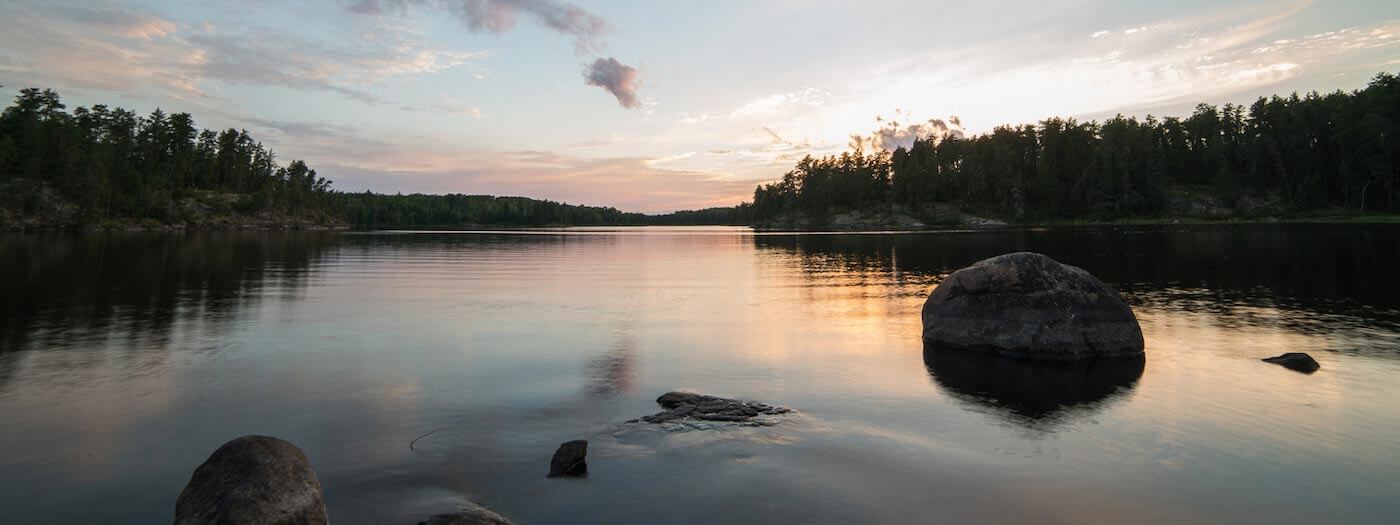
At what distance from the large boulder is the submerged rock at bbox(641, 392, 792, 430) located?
30.1ft

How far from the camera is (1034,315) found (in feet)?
64.2

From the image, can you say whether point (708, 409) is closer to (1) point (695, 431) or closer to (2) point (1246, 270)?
(1) point (695, 431)

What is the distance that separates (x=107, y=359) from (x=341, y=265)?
4139cm

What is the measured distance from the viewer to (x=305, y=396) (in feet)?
48.9

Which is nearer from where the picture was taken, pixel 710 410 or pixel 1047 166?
pixel 710 410

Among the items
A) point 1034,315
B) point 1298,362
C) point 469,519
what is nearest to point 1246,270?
point 1298,362

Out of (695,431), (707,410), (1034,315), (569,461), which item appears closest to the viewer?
(569,461)

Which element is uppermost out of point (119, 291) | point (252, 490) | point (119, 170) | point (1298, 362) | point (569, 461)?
point (119, 170)

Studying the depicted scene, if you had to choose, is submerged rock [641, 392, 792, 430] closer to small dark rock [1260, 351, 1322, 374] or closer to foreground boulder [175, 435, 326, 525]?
foreground boulder [175, 435, 326, 525]

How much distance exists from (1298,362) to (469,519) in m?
21.4

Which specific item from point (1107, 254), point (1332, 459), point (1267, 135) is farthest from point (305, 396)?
point (1267, 135)

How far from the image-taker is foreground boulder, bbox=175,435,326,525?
7219 mm

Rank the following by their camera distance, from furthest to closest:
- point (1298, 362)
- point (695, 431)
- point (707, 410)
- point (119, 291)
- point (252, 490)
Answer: point (119, 291)
point (1298, 362)
point (707, 410)
point (695, 431)
point (252, 490)

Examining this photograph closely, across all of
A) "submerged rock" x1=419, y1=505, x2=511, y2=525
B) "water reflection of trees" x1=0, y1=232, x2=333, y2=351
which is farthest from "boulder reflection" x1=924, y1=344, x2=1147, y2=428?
"water reflection of trees" x1=0, y1=232, x2=333, y2=351
